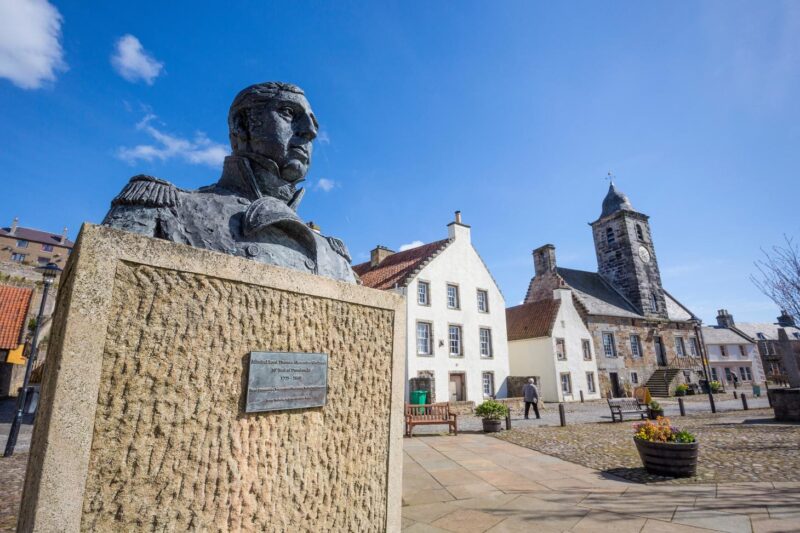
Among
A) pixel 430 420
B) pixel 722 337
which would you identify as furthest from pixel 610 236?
pixel 430 420

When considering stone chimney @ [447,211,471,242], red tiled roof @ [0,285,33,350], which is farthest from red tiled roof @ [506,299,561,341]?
red tiled roof @ [0,285,33,350]

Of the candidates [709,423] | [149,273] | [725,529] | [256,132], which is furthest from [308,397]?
[709,423]

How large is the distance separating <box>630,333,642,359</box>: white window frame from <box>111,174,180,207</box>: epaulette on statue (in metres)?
34.4


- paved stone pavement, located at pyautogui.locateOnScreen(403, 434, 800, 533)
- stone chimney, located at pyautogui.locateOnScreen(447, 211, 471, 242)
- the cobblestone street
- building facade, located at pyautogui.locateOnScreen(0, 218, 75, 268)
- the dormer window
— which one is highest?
building facade, located at pyautogui.locateOnScreen(0, 218, 75, 268)

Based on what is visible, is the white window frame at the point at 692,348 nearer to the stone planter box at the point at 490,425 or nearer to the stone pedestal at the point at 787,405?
the stone pedestal at the point at 787,405

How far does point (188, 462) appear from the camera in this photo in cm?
189

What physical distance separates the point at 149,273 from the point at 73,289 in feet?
1.01

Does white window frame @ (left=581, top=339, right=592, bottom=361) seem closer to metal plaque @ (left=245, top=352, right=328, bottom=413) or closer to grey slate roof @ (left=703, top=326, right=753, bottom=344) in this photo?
grey slate roof @ (left=703, top=326, right=753, bottom=344)

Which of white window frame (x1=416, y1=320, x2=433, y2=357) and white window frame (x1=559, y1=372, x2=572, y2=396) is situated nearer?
white window frame (x1=416, y1=320, x2=433, y2=357)

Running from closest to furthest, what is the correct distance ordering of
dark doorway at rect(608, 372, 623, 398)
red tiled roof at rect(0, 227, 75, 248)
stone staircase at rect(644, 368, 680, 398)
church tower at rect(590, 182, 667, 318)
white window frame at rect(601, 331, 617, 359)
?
1. dark doorway at rect(608, 372, 623, 398)
2. white window frame at rect(601, 331, 617, 359)
3. stone staircase at rect(644, 368, 680, 398)
4. church tower at rect(590, 182, 667, 318)
5. red tiled roof at rect(0, 227, 75, 248)

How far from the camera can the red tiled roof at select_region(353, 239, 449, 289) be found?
19.4 metres

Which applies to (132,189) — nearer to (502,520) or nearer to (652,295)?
(502,520)

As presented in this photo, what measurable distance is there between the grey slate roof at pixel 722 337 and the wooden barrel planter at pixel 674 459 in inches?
1842

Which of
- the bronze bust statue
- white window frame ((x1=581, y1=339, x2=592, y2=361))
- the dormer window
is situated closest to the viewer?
the bronze bust statue
